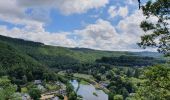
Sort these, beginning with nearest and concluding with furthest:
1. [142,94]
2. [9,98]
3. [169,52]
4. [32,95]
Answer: [169,52]
[142,94]
[9,98]
[32,95]

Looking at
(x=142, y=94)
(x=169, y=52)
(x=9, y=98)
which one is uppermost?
(x=169, y=52)

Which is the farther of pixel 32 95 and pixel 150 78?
pixel 32 95

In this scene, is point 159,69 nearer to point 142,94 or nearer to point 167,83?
point 167,83

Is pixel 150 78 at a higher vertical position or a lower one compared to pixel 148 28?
lower

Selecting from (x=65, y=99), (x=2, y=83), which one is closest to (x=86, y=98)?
(x=65, y=99)

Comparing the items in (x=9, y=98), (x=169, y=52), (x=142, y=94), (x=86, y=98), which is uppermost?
(x=169, y=52)

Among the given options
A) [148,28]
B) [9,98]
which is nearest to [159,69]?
[148,28]

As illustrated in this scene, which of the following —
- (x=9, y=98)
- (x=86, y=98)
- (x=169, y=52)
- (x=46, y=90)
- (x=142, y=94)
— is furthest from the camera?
(x=46, y=90)

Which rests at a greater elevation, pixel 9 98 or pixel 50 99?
pixel 9 98

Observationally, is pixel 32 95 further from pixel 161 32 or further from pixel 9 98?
pixel 161 32
